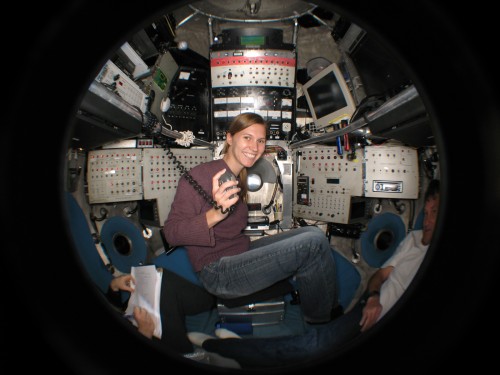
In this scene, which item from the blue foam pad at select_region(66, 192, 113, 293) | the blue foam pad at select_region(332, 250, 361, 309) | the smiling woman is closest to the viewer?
the smiling woman

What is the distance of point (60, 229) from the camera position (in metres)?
0.44

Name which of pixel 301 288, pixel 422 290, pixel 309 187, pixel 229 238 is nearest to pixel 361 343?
pixel 422 290

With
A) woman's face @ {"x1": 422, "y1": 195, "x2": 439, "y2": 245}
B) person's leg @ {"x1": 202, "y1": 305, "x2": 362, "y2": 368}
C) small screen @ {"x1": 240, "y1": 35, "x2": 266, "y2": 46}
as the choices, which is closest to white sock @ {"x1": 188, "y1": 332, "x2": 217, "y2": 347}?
person's leg @ {"x1": 202, "y1": 305, "x2": 362, "y2": 368}

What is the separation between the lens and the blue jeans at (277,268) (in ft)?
3.15

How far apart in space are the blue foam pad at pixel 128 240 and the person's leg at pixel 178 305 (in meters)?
0.29

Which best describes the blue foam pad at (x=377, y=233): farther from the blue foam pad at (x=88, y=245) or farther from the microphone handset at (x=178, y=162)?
the blue foam pad at (x=88, y=245)

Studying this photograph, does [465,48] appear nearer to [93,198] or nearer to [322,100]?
[322,100]

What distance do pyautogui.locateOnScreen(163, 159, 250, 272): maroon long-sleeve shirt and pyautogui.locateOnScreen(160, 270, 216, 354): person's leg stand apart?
197 mm

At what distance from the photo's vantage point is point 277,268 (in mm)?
961

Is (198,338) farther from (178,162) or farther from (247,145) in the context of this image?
(247,145)

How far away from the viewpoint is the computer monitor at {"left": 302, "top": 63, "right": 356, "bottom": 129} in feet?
5.23

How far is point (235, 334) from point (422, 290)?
3.47ft

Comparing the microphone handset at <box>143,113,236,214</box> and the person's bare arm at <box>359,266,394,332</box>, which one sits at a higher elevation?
the microphone handset at <box>143,113,236,214</box>

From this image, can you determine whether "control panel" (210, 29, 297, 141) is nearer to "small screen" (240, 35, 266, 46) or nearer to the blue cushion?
"small screen" (240, 35, 266, 46)
